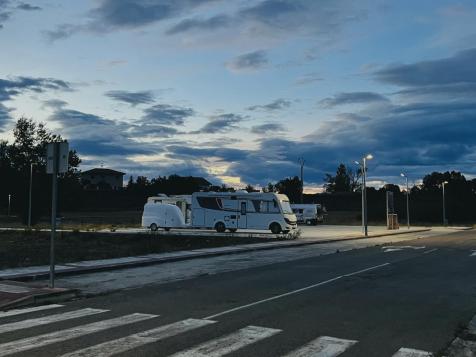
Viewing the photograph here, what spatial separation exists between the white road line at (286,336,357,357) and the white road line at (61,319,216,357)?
2015 millimetres

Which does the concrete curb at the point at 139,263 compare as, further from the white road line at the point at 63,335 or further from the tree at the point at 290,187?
the tree at the point at 290,187

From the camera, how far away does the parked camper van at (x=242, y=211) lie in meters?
39.3

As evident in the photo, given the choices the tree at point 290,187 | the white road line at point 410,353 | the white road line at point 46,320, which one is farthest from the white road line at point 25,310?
the tree at point 290,187

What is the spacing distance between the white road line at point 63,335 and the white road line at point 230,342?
1944mm

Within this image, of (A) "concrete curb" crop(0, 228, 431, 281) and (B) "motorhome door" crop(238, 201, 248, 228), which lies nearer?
(A) "concrete curb" crop(0, 228, 431, 281)

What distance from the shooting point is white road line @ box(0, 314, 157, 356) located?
24.7 feet

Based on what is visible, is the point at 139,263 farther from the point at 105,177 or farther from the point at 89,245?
the point at 105,177

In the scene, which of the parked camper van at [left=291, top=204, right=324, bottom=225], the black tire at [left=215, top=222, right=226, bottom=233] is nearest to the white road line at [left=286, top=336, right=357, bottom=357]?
the black tire at [left=215, top=222, right=226, bottom=233]

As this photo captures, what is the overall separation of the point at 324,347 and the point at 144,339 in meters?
2.57

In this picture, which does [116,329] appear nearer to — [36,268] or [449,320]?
[449,320]

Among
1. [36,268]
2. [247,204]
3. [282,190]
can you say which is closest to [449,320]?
[36,268]

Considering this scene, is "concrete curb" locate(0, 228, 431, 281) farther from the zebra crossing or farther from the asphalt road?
the zebra crossing

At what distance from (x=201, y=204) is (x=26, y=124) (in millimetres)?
39347

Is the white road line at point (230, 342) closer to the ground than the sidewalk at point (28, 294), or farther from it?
closer to the ground
